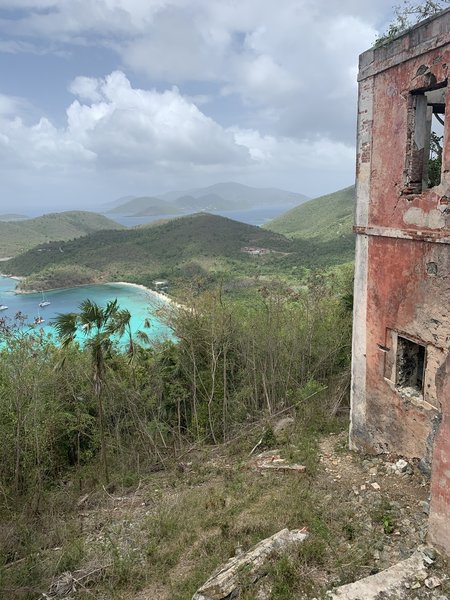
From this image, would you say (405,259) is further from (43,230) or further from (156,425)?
(43,230)

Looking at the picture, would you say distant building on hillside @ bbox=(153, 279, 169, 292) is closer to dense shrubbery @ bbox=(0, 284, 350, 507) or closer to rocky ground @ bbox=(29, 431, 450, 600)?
dense shrubbery @ bbox=(0, 284, 350, 507)

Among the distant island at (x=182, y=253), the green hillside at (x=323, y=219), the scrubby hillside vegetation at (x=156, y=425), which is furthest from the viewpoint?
the green hillside at (x=323, y=219)

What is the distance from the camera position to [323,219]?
374 ft

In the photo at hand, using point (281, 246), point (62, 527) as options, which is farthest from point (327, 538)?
point (281, 246)

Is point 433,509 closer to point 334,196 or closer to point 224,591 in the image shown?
point 224,591

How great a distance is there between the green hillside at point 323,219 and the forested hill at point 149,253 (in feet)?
35.9

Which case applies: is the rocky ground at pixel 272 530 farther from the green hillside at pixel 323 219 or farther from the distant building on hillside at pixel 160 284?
the green hillside at pixel 323 219

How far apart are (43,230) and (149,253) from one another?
215 feet

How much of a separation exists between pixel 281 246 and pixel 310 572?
82.7m

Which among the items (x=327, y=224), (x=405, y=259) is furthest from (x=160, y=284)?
(x=327, y=224)

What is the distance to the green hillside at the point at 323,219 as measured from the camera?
9212 centimetres

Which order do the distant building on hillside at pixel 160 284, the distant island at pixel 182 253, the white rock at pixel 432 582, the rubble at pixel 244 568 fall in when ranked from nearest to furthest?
the white rock at pixel 432 582
the rubble at pixel 244 568
the distant building on hillside at pixel 160 284
the distant island at pixel 182 253

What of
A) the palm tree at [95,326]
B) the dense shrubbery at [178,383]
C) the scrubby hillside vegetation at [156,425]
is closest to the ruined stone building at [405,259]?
the scrubby hillside vegetation at [156,425]

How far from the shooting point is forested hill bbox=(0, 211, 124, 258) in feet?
375
